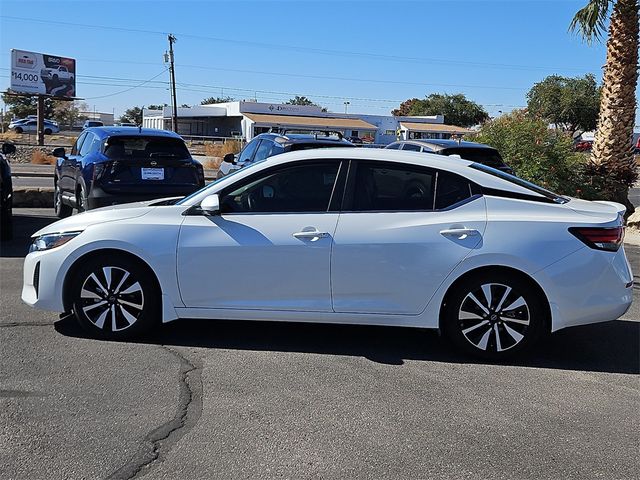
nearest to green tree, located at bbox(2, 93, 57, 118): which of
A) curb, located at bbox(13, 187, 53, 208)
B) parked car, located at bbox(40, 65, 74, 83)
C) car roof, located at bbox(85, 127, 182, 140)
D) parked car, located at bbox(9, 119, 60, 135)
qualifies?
parked car, located at bbox(9, 119, 60, 135)

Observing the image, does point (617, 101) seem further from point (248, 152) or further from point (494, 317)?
point (494, 317)

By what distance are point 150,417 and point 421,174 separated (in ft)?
9.15

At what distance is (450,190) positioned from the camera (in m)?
5.61

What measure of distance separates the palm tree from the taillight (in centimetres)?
1111

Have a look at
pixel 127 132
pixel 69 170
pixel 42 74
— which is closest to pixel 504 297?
pixel 127 132

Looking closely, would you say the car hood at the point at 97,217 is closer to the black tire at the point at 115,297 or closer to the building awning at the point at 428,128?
the black tire at the point at 115,297

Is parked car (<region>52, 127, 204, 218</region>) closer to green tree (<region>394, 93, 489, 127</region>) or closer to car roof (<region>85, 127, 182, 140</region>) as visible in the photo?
car roof (<region>85, 127, 182, 140</region>)

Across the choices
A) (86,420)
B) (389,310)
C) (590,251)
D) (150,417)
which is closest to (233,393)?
(150,417)

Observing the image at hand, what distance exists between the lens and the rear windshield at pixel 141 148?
34.7 feet

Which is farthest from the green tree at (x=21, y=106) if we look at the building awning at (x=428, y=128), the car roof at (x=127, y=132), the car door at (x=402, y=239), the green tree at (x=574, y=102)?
the car door at (x=402, y=239)

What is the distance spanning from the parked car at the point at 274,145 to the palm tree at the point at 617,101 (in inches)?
272

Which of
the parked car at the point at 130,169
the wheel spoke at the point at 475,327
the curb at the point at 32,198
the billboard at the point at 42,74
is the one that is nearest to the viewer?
the wheel spoke at the point at 475,327

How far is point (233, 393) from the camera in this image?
4.70 m

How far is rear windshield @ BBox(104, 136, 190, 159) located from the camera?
10.6 metres
